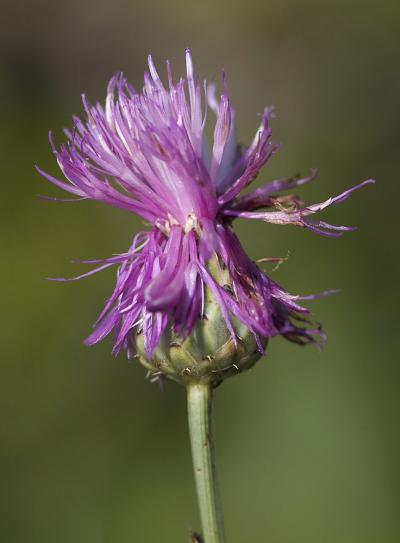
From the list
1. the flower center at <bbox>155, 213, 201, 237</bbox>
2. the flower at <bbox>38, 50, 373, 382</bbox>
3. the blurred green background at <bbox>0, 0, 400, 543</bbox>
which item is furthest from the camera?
the blurred green background at <bbox>0, 0, 400, 543</bbox>

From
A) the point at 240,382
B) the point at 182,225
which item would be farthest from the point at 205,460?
the point at 240,382

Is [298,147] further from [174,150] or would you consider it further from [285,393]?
[174,150]

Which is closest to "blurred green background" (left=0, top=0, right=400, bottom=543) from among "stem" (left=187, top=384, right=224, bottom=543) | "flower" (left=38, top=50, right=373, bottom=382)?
"stem" (left=187, top=384, right=224, bottom=543)

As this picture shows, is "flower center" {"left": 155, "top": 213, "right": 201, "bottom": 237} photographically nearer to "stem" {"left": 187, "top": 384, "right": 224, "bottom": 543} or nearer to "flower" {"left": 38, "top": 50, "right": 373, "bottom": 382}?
"flower" {"left": 38, "top": 50, "right": 373, "bottom": 382}

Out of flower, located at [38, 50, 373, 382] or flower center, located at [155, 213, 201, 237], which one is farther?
flower center, located at [155, 213, 201, 237]

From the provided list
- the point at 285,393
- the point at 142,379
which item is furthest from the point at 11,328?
the point at 285,393

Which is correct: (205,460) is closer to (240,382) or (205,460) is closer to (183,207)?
(183,207)
